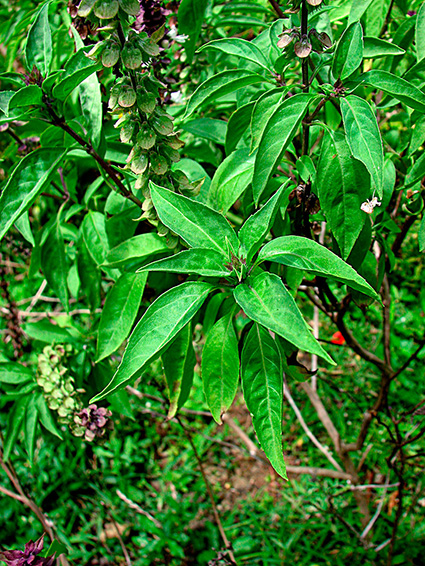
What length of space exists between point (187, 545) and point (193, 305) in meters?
2.26

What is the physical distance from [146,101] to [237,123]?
0.98 feet

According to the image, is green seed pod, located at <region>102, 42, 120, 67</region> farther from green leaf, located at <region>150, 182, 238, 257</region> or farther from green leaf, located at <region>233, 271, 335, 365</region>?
green leaf, located at <region>233, 271, 335, 365</region>

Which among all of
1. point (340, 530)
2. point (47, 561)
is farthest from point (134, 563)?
point (47, 561)

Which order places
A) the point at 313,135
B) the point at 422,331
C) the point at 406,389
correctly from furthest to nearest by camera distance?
the point at 422,331 → the point at 406,389 → the point at 313,135

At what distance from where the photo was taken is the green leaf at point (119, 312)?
53.6 inches

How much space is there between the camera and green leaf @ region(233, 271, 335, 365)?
762mm

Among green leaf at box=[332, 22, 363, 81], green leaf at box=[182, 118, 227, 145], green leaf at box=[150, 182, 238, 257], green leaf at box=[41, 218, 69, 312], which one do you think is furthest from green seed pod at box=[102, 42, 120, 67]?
green leaf at box=[41, 218, 69, 312]

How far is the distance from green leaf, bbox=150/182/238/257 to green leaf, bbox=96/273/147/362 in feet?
1.24

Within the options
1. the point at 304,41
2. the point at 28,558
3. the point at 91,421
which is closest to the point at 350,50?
the point at 304,41

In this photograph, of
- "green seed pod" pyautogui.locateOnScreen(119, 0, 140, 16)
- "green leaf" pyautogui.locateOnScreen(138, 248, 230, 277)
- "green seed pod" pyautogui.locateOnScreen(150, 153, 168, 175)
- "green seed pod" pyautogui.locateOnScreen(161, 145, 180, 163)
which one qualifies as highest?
"green seed pod" pyautogui.locateOnScreen(119, 0, 140, 16)

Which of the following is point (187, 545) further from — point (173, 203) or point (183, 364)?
point (173, 203)

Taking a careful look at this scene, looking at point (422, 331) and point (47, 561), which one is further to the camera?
point (422, 331)

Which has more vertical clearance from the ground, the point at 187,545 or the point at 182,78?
the point at 182,78

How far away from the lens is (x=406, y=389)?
3.07m
